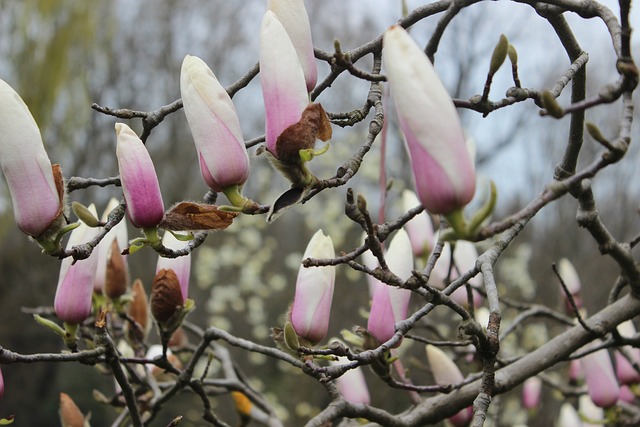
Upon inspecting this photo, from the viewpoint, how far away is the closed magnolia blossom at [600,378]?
1.10 meters

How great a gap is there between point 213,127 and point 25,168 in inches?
7.7

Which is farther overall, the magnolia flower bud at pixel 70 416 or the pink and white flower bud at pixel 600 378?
the pink and white flower bud at pixel 600 378

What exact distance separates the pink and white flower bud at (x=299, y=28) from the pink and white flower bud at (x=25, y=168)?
247mm

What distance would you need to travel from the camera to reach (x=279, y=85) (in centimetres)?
58

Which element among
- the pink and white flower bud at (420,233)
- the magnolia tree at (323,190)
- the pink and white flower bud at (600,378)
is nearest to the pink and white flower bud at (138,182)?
the magnolia tree at (323,190)

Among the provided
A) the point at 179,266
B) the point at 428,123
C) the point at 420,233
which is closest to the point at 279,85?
the point at 428,123

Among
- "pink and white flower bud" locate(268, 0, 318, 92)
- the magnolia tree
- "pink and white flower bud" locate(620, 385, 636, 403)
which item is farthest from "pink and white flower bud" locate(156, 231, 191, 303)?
"pink and white flower bud" locate(620, 385, 636, 403)

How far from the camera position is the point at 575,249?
793 cm

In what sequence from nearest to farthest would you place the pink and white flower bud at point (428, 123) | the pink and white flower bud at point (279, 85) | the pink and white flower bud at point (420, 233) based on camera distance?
the pink and white flower bud at point (428, 123)
the pink and white flower bud at point (279, 85)
the pink and white flower bud at point (420, 233)

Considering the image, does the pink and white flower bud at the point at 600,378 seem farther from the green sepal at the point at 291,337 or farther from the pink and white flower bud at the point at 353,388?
the green sepal at the point at 291,337

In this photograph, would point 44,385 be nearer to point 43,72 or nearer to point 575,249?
point 43,72

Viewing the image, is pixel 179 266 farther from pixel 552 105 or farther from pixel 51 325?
pixel 552 105

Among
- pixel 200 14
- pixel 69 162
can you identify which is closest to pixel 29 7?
pixel 69 162

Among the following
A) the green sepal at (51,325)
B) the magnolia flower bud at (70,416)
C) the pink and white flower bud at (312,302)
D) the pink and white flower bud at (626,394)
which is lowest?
the magnolia flower bud at (70,416)
